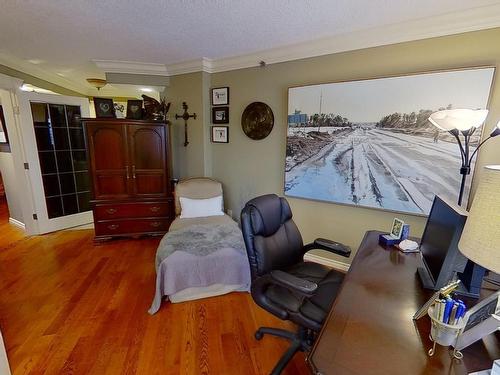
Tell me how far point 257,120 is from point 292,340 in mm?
2178

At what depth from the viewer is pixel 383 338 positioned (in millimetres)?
875

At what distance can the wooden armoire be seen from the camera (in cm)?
312

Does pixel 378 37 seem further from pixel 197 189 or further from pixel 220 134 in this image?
pixel 197 189

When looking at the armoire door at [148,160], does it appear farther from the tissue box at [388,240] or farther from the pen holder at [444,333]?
the pen holder at [444,333]

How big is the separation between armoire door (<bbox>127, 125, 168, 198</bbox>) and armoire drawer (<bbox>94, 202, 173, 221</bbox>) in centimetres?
14

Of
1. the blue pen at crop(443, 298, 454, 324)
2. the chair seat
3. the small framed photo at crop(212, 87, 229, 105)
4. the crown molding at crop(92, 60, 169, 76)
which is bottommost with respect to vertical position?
the chair seat

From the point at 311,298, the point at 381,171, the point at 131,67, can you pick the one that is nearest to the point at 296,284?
the point at 311,298

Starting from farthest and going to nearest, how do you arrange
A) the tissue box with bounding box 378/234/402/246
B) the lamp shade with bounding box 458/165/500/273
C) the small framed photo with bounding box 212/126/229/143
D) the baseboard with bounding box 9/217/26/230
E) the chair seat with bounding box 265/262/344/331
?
the baseboard with bounding box 9/217/26/230 < the small framed photo with bounding box 212/126/229/143 < the tissue box with bounding box 378/234/402/246 < the chair seat with bounding box 265/262/344/331 < the lamp shade with bounding box 458/165/500/273

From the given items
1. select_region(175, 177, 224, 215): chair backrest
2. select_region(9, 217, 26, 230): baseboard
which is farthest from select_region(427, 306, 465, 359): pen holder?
select_region(9, 217, 26, 230): baseboard

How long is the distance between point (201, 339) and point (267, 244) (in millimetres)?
861

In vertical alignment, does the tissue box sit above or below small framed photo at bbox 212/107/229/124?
below

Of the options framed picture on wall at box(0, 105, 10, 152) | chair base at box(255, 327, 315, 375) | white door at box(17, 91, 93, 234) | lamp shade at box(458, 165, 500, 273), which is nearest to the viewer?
lamp shade at box(458, 165, 500, 273)

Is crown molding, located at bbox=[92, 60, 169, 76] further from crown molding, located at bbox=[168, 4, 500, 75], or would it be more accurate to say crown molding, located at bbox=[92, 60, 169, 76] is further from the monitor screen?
the monitor screen

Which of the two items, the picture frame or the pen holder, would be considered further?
the picture frame
